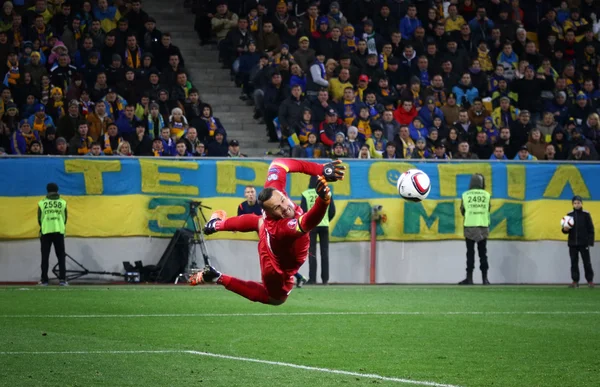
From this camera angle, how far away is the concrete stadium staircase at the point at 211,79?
24.9 meters

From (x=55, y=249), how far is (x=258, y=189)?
4.38 m

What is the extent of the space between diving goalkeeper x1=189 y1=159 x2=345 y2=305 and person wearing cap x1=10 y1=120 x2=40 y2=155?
406 inches

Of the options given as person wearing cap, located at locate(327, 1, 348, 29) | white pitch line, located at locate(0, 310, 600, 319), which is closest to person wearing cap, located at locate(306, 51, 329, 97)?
person wearing cap, located at locate(327, 1, 348, 29)

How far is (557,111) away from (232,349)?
668 inches

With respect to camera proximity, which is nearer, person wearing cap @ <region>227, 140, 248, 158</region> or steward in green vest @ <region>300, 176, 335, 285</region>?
steward in green vest @ <region>300, 176, 335, 285</region>

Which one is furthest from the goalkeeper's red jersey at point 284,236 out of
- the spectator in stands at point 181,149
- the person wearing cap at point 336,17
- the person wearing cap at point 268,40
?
the person wearing cap at point 336,17

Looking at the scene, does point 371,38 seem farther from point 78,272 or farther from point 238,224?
point 238,224

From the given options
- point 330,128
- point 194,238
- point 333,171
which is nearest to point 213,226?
point 333,171

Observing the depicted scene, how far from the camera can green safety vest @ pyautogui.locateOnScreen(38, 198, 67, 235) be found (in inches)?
778

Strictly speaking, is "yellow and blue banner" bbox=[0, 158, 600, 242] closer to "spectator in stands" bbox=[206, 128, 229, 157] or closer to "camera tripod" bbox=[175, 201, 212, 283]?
"camera tripod" bbox=[175, 201, 212, 283]

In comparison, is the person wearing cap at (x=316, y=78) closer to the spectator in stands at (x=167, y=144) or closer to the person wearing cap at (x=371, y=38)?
the person wearing cap at (x=371, y=38)

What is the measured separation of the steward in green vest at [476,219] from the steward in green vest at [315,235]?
113 inches

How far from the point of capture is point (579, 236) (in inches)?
839

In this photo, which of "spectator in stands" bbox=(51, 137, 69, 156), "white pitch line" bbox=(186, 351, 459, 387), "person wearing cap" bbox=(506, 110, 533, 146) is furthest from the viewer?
"person wearing cap" bbox=(506, 110, 533, 146)
